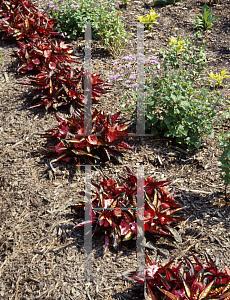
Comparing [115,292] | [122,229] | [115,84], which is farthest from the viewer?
[115,84]

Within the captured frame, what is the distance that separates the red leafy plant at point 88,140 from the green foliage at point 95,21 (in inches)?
75.2

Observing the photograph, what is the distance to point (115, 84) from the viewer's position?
14.8 feet

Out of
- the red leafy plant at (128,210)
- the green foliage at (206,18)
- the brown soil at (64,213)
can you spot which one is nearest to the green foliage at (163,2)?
the green foliage at (206,18)

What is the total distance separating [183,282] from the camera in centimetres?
205

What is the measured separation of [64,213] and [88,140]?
2.69 feet

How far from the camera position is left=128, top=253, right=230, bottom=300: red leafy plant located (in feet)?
6.64

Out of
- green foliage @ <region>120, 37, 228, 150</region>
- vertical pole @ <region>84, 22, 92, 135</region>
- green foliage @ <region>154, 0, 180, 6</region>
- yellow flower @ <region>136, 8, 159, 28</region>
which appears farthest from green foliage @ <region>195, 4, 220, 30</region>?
green foliage @ <region>120, 37, 228, 150</region>

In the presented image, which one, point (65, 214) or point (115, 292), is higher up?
point (65, 214)

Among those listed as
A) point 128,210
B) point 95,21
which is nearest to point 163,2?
point 95,21

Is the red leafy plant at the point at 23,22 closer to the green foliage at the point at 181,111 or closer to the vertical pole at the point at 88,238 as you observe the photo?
the green foliage at the point at 181,111

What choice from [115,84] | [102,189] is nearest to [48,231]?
[102,189]

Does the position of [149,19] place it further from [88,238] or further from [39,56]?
[88,238]

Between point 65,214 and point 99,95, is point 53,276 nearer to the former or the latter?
point 65,214

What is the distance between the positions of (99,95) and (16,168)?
149 cm
